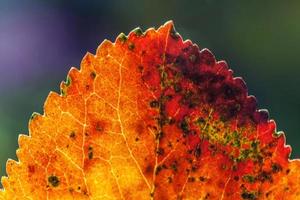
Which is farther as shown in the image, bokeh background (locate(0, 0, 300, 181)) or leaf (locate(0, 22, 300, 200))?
bokeh background (locate(0, 0, 300, 181))

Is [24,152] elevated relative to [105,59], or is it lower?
lower

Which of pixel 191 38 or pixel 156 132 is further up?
pixel 191 38

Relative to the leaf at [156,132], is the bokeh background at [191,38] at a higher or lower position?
higher

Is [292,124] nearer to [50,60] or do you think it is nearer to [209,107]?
[50,60]

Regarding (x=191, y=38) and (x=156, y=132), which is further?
(x=191, y=38)

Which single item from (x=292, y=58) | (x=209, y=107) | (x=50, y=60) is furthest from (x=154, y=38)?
(x=50, y=60)

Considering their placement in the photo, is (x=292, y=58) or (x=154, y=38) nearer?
(x=154, y=38)

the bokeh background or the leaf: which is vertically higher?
the bokeh background

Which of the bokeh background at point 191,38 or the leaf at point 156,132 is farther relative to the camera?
the bokeh background at point 191,38
